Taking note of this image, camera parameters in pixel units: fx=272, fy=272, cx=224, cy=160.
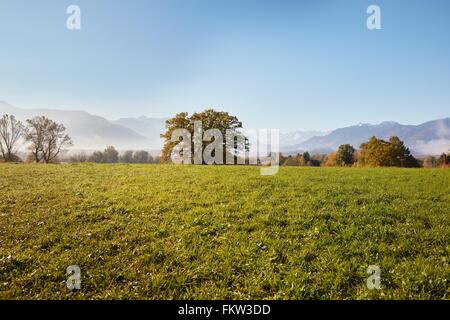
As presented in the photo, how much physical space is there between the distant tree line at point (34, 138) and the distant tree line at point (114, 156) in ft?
127

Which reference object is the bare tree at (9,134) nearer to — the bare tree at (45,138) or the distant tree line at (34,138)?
the distant tree line at (34,138)

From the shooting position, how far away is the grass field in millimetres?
6965

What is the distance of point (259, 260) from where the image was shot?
8.14 metres

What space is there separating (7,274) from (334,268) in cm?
915

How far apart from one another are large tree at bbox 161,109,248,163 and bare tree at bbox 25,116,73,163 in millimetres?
41307

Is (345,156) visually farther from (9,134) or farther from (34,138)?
(9,134)

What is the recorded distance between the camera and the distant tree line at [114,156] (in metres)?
127

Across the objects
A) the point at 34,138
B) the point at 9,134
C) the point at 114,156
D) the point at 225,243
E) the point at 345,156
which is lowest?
the point at 225,243

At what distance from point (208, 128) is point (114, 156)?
109415 millimetres

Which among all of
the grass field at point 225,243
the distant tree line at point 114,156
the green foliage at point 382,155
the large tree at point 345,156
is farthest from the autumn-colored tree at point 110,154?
the grass field at point 225,243

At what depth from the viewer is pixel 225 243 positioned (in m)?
9.30

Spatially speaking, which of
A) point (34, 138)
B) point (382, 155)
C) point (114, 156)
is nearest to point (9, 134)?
point (34, 138)

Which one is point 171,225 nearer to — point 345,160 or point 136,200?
point 136,200

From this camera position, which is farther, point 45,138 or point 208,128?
point 45,138
